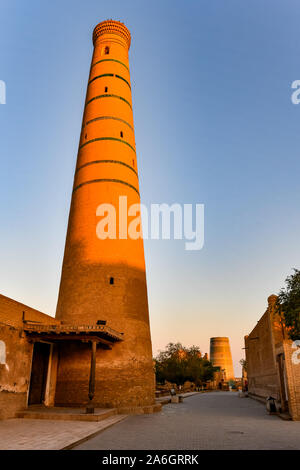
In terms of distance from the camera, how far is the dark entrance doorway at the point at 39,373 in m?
14.6

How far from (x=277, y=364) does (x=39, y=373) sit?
10.1 metres

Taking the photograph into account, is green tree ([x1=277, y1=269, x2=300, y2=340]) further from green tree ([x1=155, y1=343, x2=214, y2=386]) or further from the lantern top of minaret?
green tree ([x1=155, y1=343, x2=214, y2=386])

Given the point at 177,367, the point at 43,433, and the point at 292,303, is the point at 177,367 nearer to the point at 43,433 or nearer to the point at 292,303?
the point at 292,303

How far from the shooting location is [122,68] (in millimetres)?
21969

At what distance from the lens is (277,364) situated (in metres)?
15.7

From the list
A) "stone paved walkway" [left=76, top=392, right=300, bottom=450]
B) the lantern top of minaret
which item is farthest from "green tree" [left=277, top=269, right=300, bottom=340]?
the lantern top of minaret

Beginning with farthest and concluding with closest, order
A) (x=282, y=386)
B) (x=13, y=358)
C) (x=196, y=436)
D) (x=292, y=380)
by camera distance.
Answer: (x=282, y=386), (x=292, y=380), (x=13, y=358), (x=196, y=436)

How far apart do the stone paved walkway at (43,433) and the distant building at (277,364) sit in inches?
244

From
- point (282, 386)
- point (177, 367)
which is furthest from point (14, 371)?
point (177, 367)

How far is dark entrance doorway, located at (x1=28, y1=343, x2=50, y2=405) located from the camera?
47.7 ft
